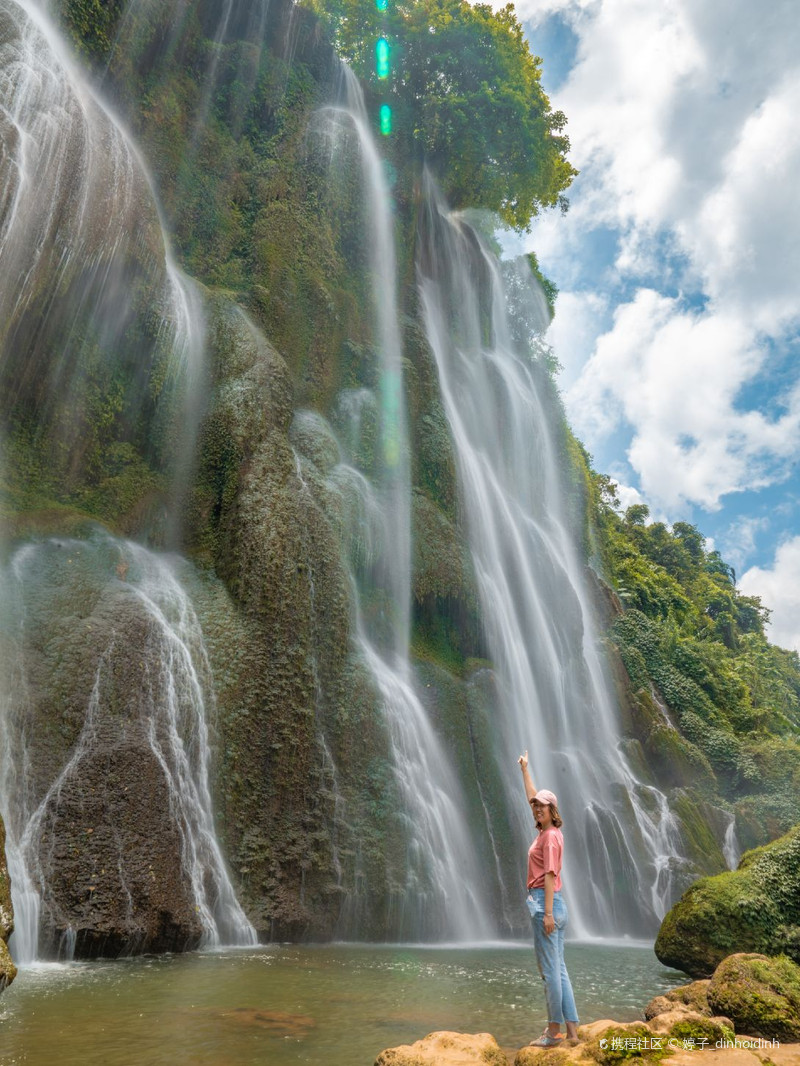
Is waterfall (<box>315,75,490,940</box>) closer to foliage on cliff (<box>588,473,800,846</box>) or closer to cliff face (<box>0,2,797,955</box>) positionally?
cliff face (<box>0,2,797,955</box>)

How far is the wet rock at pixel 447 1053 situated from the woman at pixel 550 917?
2.69ft

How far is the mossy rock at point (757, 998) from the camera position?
517 cm

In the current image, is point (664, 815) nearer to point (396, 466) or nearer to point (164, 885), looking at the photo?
point (396, 466)

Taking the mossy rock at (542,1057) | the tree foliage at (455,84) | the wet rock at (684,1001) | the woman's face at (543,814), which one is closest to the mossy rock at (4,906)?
the mossy rock at (542,1057)

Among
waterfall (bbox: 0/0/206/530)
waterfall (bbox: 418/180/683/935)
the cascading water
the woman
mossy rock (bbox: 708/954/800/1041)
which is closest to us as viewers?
the woman

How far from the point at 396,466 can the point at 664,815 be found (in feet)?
36.0

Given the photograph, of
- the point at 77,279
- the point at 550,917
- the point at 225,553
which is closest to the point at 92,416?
the point at 77,279

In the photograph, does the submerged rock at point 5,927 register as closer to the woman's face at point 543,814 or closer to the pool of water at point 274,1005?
the pool of water at point 274,1005

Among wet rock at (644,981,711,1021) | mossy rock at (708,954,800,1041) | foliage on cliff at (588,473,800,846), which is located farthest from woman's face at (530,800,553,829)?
foliage on cliff at (588,473,800,846)

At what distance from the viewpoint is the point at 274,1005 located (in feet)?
19.1

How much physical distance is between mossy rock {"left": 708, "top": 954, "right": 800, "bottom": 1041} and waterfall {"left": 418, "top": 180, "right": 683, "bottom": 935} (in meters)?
8.87

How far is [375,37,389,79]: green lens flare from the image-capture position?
1151 inches

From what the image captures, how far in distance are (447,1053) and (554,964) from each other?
130cm

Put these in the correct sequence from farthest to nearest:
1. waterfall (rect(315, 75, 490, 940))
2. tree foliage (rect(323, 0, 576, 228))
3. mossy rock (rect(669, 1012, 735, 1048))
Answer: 1. tree foliage (rect(323, 0, 576, 228))
2. waterfall (rect(315, 75, 490, 940))
3. mossy rock (rect(669, 1012, 735, 1048))
